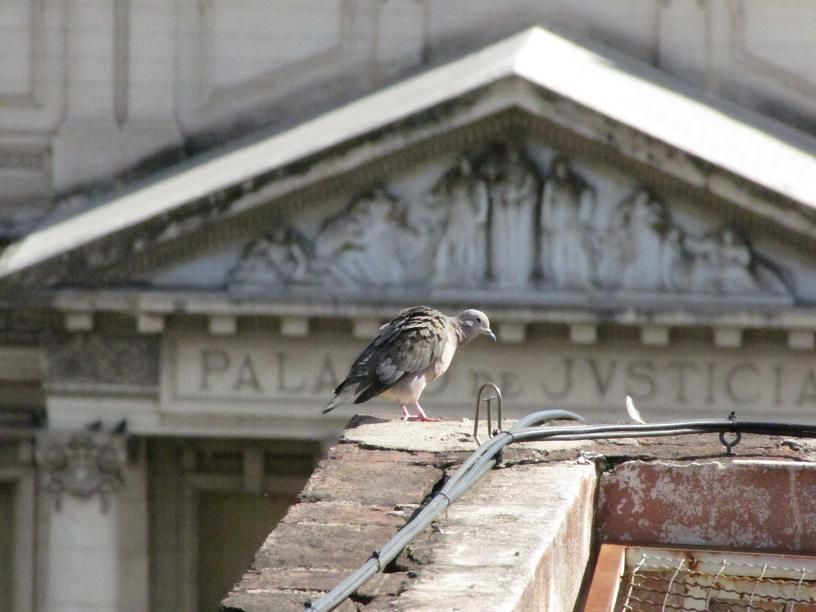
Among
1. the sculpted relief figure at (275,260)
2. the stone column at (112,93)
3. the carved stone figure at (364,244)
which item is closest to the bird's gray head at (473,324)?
the carved stone figure at (364,244)

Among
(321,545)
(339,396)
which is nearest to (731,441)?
(321,545)

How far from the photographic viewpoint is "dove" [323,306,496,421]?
11484 millimetres

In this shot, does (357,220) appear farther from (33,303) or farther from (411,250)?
(33,303)

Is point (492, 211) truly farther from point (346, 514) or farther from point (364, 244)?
point (346, 514)

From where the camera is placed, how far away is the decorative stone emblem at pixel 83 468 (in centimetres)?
2445

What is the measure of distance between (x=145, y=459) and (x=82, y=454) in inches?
43.4

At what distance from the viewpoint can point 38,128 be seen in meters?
26.0

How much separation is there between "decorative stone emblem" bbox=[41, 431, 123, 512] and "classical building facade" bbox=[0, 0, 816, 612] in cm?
3

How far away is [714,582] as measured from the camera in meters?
7.23

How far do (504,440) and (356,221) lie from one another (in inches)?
621

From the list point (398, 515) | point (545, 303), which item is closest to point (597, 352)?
point (545, 303)

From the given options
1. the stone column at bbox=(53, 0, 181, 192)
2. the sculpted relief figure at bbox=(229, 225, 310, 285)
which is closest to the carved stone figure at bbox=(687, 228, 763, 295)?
the sculpted relief figure at bbox=(229, 225, 310, 285)

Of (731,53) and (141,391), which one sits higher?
(731,53)

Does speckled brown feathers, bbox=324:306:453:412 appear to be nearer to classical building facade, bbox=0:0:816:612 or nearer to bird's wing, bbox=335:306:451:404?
bird's wing, bbox=335:306:451:404
